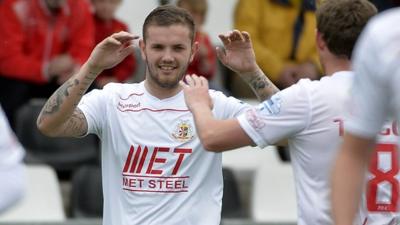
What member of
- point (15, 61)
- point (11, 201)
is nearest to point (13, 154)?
point (11, 201)

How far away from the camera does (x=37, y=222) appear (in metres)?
8.59

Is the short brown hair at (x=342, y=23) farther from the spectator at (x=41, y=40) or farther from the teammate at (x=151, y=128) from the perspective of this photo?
the spectator at (x=41, y=40)

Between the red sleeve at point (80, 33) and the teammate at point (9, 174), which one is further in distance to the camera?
the red sleeve at point (80, 33)

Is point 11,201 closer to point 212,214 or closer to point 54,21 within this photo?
point 212,214

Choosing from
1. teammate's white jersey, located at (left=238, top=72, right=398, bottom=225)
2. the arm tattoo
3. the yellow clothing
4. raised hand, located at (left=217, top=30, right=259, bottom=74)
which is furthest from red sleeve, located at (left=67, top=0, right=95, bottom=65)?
teammate's white jersey, located at (left=238, top=72, right=398, bottom=225)

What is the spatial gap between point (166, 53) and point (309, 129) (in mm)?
1068

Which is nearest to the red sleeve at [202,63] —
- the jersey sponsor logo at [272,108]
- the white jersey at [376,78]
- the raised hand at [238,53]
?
the raised hand at [238,53]

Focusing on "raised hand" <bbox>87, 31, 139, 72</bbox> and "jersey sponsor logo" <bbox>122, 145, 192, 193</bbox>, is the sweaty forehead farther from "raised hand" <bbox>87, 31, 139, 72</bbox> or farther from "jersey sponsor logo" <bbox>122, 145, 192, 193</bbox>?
"jersey sponsor logo" <bbox>122, 145, 192, 193</bbox>

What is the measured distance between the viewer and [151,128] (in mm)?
5648

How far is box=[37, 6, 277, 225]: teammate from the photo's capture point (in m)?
5.55

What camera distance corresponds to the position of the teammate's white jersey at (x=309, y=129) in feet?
15.3

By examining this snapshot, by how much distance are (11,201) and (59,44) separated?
20.0 feet

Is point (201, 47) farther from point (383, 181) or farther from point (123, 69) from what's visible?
point (383, 181)

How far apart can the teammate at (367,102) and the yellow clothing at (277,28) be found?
233 inches
